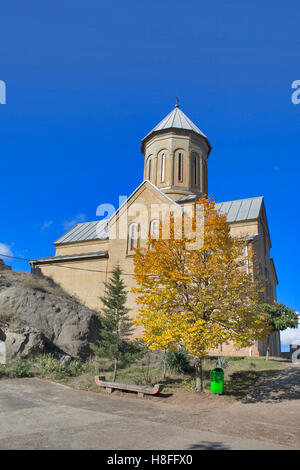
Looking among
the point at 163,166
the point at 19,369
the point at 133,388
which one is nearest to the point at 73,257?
the point at 163,166

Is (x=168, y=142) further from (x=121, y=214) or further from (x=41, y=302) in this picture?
(x=41, y=302)

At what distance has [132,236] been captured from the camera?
26.7 m

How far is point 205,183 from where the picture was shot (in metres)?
32.1

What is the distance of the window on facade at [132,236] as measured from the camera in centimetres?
2630

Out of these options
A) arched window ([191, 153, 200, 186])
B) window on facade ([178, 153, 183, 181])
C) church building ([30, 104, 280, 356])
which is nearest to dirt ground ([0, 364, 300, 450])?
church building ([30, 104, 280, 356])

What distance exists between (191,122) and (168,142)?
467 centimetres

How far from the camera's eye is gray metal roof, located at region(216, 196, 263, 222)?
1040 inches

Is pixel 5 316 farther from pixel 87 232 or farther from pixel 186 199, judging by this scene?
pixel 87 232

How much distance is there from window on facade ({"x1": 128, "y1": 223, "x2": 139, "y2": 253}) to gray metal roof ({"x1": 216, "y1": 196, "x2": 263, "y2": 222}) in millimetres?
6992

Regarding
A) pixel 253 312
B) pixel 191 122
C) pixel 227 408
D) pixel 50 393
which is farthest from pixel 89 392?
pixel 191 122

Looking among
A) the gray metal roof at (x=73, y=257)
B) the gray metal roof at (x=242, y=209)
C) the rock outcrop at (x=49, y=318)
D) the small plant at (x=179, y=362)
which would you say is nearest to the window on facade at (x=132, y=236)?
the gray metal roof at (x=73, y=257)

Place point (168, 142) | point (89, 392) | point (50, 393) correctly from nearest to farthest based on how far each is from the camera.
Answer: point (50, 393) < point (89, 392) < point (168, 142)

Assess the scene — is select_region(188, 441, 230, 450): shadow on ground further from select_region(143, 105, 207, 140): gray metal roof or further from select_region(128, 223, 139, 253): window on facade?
select_region(143, 105, 207, 140): gray metal roof

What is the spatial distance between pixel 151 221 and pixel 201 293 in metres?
14.4
